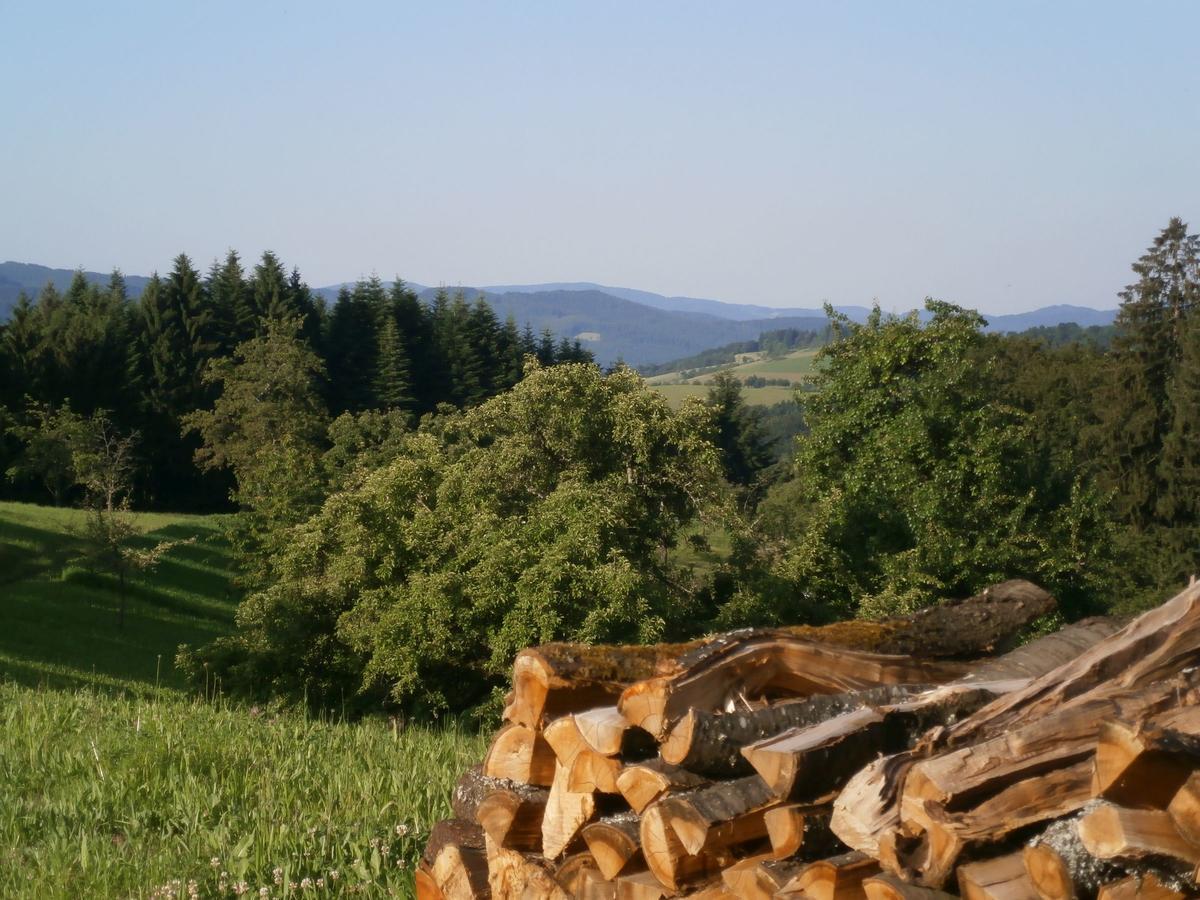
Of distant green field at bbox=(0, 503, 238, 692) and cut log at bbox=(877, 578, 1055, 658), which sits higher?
cut log at bbox=(877, 578, 1055, 658)

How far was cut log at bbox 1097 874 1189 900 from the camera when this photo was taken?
305 centimetres

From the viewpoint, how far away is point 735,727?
398cm

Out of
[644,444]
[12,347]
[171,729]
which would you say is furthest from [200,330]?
[171,729]

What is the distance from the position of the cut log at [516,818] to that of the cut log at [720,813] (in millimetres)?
864

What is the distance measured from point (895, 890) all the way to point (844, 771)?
52 cm

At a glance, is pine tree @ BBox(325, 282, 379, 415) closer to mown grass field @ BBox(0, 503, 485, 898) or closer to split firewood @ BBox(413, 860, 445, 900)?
mown grass field @ BBox(0, 503, 485, 898)

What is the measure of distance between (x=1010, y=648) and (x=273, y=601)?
18957 millimetres

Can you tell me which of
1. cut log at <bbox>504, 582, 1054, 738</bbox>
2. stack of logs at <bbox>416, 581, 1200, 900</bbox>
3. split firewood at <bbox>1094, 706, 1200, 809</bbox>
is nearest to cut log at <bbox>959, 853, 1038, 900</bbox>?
stack of logs at <bbox>416, 581, 1200, 900</bbox>

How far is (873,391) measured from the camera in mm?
29531

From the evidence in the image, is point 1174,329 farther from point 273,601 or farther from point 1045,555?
point 273,601

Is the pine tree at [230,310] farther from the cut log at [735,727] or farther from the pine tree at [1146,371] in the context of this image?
the cut log at [735,727]

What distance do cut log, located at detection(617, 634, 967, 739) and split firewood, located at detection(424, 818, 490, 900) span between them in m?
1.01

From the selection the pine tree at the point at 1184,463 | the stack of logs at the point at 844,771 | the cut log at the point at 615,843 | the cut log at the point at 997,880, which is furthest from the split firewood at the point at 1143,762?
the pine tree at the point at 1184,463

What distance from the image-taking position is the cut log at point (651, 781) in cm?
396
